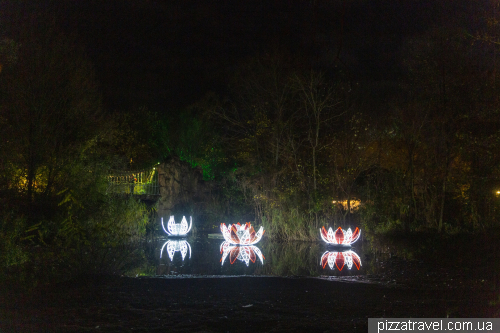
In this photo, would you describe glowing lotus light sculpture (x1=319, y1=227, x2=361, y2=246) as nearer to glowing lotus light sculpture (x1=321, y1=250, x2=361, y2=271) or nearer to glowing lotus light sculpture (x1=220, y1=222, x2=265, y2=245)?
glowing lotus light sculpture (x1=321, y1=250, x2=361, y2=271)

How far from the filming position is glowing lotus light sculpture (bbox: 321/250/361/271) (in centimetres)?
1111

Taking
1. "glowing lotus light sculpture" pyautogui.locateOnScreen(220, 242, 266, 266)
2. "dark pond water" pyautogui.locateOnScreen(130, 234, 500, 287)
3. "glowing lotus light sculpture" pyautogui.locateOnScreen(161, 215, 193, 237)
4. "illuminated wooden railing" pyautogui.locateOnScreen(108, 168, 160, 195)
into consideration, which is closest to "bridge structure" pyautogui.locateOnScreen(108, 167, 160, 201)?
"illuminated wooden railing" pyautogui.locateOnScreen(108, 168, 160, 195)

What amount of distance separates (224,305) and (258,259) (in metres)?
6.04

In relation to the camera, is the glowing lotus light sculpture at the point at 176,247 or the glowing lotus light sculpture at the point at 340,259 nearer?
the glowing lotus light sculpture at the point at 340,259

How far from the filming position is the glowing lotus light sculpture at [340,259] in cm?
1111

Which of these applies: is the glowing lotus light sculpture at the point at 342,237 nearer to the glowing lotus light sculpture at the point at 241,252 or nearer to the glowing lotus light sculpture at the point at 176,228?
the glowing lotus light sculpture at the point at 241,252

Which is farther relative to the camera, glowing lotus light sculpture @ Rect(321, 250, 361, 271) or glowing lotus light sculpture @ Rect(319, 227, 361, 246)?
glowing lotus light sculpture @ Rect(319, 227, 361, 246)

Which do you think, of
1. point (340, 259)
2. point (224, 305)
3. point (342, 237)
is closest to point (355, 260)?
point (340, 259)

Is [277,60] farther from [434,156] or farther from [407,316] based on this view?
[407,316]

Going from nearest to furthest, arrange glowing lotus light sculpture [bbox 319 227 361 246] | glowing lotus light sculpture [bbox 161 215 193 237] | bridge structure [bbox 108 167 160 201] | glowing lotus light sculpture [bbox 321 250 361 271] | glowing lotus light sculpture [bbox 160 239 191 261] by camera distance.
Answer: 1. glowing lotus light sculpture [bbox 321 250 361 271]
2. glowing lotus light sculpture [bbox 160 239 191 261]
3. glowing lotus light sculpture [bbox 319 227 361 246]
4. glowing lotus light sculpture [bbox 161 215 193 237]
5. bridge structure [bbox 108 167 160 201]

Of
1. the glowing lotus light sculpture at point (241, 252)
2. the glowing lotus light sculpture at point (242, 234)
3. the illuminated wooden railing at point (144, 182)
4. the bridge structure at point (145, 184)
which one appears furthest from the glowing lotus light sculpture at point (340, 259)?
the bridge structure at point (145, 184)

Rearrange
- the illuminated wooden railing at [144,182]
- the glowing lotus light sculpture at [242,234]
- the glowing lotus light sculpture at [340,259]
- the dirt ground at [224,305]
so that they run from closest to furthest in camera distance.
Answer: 1. the dirt ground at [224,305]
2. the glowing lotus light sculpture at [340,259]
3. the glowing lotus light sculpture at [242,234]
4. the illuminated wooden railing at [144,182]

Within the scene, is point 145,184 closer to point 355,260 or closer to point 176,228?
point 176,228

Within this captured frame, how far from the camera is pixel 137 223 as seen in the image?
51.0ft
